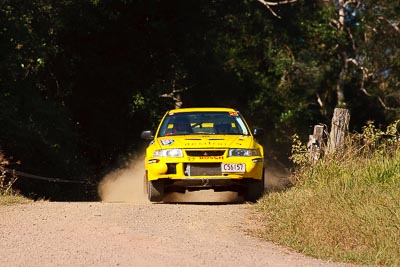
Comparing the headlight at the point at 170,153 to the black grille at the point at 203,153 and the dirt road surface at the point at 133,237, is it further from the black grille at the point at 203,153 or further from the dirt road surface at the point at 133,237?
the dirt road surface at the point at 133,237

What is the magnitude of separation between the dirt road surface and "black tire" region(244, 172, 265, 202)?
1.13 metres

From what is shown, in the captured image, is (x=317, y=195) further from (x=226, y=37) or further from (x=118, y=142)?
(x=226, y=37)

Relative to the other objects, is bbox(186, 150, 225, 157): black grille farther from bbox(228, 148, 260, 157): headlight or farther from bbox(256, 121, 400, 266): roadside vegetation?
bbox(256, 121, 400, 266): roadside vegetation

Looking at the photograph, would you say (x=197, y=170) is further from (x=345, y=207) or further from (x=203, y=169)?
(x=345, y=207)

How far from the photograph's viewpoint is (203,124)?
16.8m

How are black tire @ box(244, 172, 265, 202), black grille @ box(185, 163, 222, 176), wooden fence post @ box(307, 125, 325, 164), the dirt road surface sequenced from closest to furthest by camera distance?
the dirt road surface < black grille @ box(185, 163, 222, 176) < black tire @ box(244, 172, 265, 202) < wooden fence post @ box(307, 125, 325, 164)

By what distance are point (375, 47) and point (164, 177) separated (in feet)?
105

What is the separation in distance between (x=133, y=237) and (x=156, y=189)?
15.0 ft

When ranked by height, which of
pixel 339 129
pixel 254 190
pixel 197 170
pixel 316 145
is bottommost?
pixel 254 190

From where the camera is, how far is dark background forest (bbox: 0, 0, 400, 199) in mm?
25375

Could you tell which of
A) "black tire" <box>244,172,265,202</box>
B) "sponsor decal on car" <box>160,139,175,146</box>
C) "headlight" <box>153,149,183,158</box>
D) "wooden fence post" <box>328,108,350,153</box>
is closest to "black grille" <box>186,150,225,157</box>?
"headlight" <box>153,149,183,158</box>

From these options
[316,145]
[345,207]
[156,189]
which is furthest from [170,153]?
[345,207]

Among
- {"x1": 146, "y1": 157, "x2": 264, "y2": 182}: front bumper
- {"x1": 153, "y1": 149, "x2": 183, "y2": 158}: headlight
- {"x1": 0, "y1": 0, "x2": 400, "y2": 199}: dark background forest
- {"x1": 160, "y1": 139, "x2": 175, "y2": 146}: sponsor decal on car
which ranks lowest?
{"x1": 0, "y1": 0, "x2": 400, "y2": 199}: dark background forest

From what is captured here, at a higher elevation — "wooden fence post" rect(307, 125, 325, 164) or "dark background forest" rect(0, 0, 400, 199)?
"wooden fence post" rect(307, 125, 325, 164)
